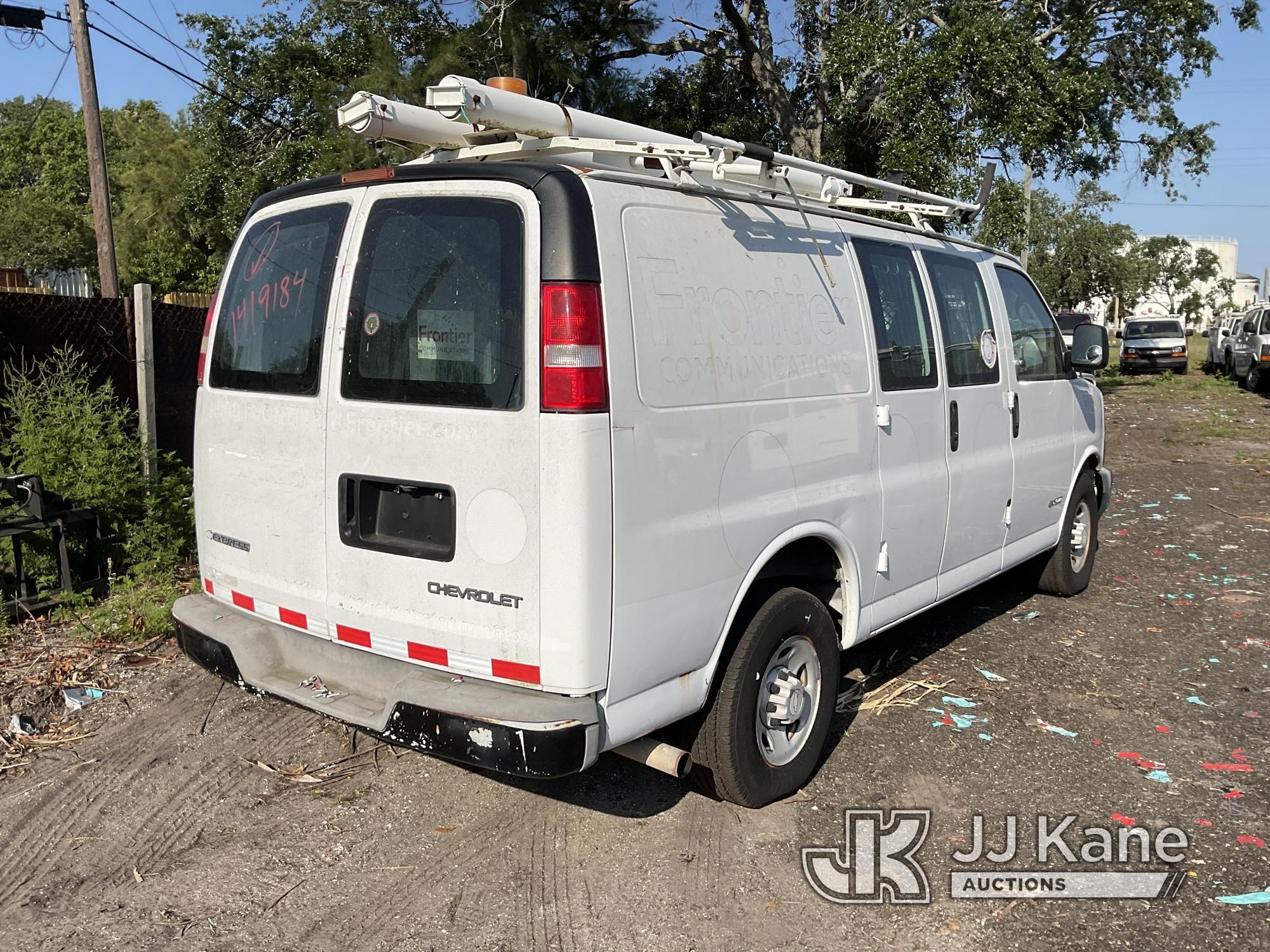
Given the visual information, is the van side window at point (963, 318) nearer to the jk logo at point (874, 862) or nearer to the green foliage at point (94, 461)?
the jk logo at point (874, 862)

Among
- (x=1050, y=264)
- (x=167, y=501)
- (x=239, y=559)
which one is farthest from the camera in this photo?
(x=1050, y=264)

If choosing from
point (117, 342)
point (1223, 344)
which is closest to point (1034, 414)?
point (117, 342)

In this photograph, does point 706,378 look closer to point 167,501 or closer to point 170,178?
point 167,501

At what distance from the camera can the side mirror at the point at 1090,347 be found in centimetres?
607

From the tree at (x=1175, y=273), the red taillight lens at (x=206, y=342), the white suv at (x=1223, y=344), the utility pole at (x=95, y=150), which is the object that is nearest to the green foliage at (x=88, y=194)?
the utility pole at (x=95, y=150)

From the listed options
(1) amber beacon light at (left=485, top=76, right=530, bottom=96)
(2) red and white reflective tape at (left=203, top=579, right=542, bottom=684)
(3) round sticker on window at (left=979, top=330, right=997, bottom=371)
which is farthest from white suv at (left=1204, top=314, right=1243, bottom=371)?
(2) red and white reflective tape at (left=203, top=579, right=542, bottom=684)

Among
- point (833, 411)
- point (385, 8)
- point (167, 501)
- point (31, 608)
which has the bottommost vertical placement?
point (31, 608)

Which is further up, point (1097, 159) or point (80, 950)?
point (1097, 159)

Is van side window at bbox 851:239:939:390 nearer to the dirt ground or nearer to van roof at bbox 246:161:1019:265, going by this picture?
van roof at bbox 246:161:1019:265

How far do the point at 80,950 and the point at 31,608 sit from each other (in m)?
3.26

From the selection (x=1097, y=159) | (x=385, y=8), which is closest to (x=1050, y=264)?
(x=1097, y=159)

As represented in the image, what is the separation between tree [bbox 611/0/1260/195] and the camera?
13297 millimetres

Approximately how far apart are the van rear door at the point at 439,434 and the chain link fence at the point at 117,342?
413cm

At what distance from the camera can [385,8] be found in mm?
15312
